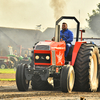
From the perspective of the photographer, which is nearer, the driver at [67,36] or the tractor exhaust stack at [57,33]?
the tractor exhaust stack at [57,33]

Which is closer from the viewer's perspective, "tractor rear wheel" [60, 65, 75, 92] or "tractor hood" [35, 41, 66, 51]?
"tractor rear wheel" [60, 65, 75, 92]

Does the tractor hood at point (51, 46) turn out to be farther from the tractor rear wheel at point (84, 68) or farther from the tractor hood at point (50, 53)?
the tractor rear wheel at point (84, 68)

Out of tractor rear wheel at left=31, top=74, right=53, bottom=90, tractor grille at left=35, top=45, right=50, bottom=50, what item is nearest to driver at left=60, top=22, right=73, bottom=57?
tractor grille at left=35, top=45, right=50, bottom=50

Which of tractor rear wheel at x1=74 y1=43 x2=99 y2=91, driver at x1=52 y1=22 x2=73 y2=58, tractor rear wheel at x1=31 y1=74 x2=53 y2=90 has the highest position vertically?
driver at x1=52 y1=22 x2=73 y2=58

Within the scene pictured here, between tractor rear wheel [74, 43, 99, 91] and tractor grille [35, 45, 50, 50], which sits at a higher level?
tractor grille [35, 45, 50, 50]

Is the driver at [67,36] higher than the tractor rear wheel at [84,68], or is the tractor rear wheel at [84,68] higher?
the driver at [67,36]

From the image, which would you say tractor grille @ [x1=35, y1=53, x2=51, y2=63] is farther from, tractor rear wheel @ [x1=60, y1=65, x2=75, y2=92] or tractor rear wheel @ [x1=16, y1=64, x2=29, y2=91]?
tractor rear wheel @ [x1=60, y1=65, x2=75, y2=92]

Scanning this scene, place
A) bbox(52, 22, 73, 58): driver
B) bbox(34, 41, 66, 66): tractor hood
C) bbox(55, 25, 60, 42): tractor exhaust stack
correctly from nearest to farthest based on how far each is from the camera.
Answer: bbox(34, 41, 66, 66): tractor hood, bbox(55, 25, 60, 42): tractor exhaust stack, bbox(52, 22, 73, 58): driver

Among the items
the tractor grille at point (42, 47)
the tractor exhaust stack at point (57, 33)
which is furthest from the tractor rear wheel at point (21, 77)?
the tractor exhaust stack at point (57, 33)

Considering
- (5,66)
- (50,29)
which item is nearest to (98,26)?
(50,29)

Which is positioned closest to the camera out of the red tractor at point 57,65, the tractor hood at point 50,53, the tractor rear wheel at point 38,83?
the red tractor at point 57,65

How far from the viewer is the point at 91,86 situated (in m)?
9.07

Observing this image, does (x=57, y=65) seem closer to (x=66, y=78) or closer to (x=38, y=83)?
(x=66, y=78)

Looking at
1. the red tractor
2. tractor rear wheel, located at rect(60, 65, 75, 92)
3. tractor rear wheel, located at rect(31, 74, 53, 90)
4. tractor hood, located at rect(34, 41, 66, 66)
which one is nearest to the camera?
tractor rear wheel, located at rect(60, 65, 75, 92)
